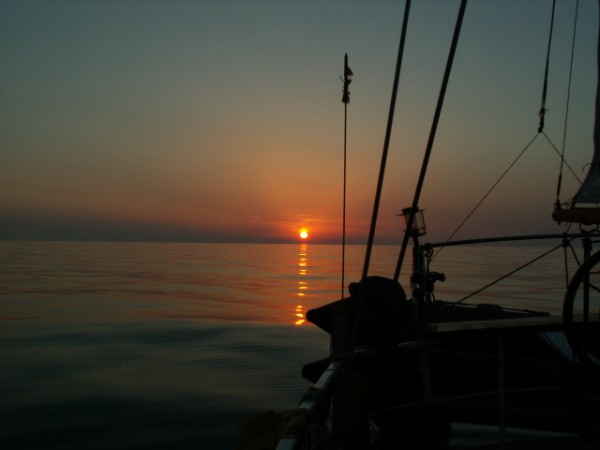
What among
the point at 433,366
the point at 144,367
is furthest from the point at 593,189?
the point at 144,367

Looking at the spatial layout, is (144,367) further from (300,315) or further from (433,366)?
(300,315)

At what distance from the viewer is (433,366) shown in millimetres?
8000

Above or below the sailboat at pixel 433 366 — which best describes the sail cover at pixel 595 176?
above

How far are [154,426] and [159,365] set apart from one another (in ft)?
18.6

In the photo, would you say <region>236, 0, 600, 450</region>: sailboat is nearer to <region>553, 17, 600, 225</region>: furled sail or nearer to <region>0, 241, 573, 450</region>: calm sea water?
<region>553, 17, 600, 225</region>: furled sail

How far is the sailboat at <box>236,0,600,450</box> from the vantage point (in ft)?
15.3

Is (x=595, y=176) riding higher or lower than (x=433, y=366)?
higher

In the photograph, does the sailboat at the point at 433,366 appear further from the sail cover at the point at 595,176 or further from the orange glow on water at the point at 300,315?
the orange glow on water at the point at 300,315

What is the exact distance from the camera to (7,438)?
33.9ft

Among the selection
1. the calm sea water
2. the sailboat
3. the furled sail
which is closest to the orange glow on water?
the calm sea water

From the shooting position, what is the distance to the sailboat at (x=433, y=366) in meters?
4.67

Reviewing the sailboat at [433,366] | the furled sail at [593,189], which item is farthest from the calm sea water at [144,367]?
the furled sail at [593,189]

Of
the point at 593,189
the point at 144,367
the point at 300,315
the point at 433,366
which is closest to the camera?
the point at 593,189

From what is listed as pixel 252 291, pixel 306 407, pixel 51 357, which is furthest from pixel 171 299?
pixel 306 407
